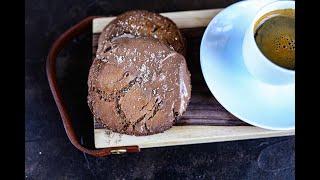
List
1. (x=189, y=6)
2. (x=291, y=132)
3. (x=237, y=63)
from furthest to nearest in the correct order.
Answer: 1. (x=189, y=6)
2. (x=291, y=132)
3. (x=237, y=63)

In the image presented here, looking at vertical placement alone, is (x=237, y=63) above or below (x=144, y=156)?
above

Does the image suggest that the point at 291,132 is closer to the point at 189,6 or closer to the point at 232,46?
the point at 232,46

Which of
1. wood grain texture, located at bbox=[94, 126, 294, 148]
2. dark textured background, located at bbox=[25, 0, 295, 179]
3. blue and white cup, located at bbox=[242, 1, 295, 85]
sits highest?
blue and white cup, located at bbox=[242, 1, 295, 85]

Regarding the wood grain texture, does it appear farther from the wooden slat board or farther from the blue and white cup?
the blue and white cup

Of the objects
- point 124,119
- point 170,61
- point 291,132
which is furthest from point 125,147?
point 291,132

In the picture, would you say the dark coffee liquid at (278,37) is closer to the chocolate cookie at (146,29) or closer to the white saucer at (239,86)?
the white saucer at (239,86)

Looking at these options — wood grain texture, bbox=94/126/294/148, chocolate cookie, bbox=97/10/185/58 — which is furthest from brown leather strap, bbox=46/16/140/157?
chocolate cookie, bbox=97/10/185/58
